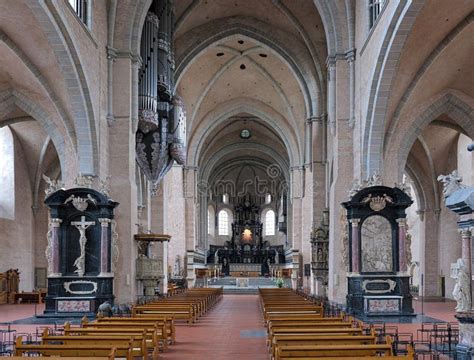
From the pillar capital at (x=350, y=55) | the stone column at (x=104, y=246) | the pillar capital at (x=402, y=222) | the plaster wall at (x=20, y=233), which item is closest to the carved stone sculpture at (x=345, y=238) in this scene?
the pillar capital at (x=402, y=222)

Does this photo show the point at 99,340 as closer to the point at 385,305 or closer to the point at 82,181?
the point at 82,181

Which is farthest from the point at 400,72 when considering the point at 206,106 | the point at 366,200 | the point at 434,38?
the point at 206,106

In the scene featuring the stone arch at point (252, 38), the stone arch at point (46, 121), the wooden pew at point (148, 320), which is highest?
the stone arch at point (252, 38)

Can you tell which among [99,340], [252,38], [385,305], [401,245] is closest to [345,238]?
[401,245]

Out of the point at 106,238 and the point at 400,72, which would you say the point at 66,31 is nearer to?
the point at 106,238

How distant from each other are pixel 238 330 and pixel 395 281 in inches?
240

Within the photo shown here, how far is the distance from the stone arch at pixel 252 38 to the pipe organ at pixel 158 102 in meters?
5.84

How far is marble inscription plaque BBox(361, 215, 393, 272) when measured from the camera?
22.4 meters

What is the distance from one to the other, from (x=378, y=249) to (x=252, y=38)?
63.1ft

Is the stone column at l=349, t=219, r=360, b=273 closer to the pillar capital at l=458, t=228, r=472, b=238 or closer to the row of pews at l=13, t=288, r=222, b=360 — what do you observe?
the row of pews at l=13, t=288, r=222, b=360

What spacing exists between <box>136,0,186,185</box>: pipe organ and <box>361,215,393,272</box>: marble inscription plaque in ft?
34.0

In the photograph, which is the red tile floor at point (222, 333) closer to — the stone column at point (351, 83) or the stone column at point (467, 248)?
the stone column at point (467, 248)

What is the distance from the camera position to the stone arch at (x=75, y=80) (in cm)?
1911

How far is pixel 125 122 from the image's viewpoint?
2572 centimetres
